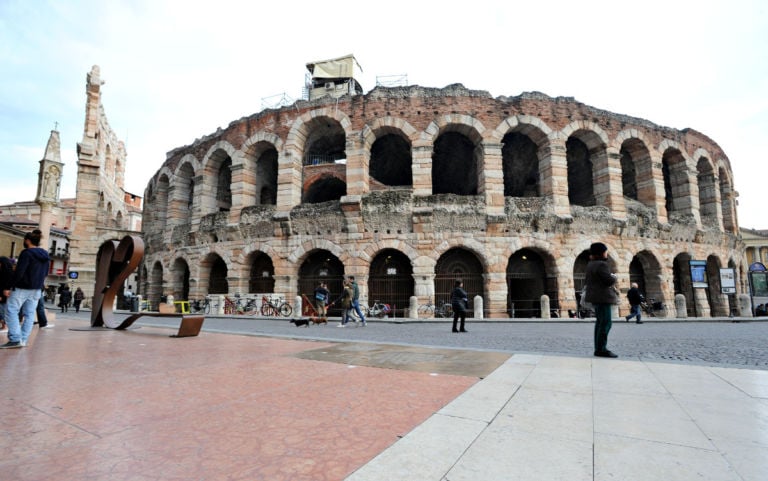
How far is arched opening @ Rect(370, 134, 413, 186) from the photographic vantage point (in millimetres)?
21656

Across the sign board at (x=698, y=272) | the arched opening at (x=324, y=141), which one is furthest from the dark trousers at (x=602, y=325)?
the sign board at (x=698, y=272)

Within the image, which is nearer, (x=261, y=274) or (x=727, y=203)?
(x=261, y=274)

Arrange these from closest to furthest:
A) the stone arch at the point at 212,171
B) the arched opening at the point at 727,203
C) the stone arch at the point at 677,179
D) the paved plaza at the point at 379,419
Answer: the paved plaza at the point at 379,419 < the stone arch at the point at 677,179 < the stone arch at the point at 212,171 < the arched opening at the point at 727,203

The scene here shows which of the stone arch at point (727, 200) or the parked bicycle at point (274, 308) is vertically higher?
the stone arch at point (727, 200)

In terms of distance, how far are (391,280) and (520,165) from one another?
10613 mm

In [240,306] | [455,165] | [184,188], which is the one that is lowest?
[240,306]

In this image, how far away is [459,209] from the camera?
53.9 feet

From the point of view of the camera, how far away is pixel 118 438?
205cm

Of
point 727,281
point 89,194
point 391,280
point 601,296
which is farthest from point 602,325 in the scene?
point 89,194

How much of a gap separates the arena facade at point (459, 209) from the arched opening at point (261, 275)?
0.08m

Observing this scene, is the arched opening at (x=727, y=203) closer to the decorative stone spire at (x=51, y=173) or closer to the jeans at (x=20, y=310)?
the jeans at (x=20, y=310)

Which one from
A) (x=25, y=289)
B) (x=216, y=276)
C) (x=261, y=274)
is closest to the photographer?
(x=25, y=289)

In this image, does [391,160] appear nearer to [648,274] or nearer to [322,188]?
[322,188]

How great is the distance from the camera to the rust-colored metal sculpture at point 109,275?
8148 mm
